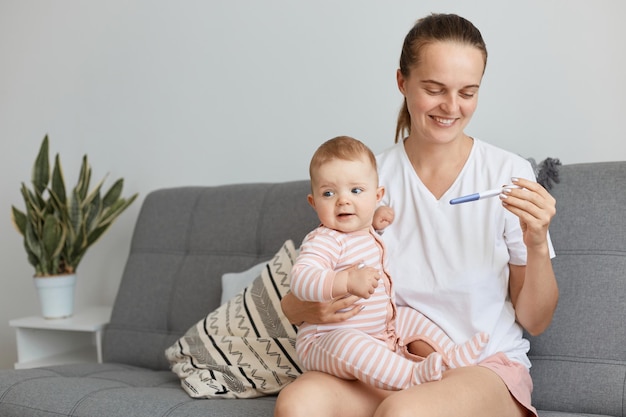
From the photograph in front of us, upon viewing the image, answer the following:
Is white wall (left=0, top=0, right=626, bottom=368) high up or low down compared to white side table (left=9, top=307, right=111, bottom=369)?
up

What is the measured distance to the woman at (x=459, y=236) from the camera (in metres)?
1.54

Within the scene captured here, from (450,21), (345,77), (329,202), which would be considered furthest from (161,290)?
(450,21)

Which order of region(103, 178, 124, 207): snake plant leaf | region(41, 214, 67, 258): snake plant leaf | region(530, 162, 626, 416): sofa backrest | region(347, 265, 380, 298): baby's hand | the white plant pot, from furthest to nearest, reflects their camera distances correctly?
region(103, 178, 124, 207): snake plant leaf < the white plant pot < region(41, 214, 67, 258): snake plant leaf < region(530, 162, 626, 416): sofa backrest < region(347, 265, 380, 298): baby's hand

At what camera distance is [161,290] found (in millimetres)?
2625

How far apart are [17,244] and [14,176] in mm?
328

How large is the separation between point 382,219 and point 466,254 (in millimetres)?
210

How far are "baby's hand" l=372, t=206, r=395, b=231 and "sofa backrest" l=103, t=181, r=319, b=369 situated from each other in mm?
585

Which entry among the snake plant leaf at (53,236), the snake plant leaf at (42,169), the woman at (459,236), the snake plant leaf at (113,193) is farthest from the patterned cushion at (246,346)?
the snake plant leaf at (42,169)

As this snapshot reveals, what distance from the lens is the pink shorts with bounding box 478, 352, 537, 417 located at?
5.16ft

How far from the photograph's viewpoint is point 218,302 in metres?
2.48

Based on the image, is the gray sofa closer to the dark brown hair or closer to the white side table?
the white side table

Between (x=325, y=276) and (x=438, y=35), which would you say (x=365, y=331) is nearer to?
(x=325, y=276)

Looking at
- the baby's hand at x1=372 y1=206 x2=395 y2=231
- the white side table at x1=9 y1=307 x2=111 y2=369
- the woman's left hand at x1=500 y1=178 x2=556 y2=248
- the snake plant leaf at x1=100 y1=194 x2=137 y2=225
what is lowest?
the white side table at x1=9 y1=307 x2=111 y2=369

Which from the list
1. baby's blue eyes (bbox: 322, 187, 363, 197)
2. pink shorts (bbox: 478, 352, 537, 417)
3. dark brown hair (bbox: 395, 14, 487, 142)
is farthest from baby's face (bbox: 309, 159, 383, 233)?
pink shorts (bbox: 478, 352, 537, 417)
